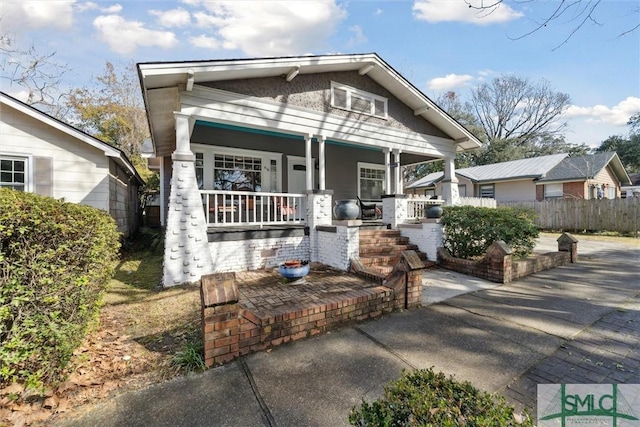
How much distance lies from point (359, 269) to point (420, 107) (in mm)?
6347

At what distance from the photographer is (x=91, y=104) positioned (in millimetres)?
22125

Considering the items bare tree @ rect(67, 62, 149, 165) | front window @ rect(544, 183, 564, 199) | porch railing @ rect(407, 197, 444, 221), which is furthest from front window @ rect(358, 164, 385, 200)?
bare tree @ rect(67, 62, 149, 165)

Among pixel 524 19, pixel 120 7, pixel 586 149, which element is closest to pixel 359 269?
pixel 524 19

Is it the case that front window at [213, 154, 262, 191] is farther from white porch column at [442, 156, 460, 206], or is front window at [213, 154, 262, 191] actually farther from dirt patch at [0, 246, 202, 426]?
white porch column at [442, 156, 460, 206]

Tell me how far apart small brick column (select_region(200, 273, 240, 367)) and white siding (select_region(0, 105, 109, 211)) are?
23.5ft

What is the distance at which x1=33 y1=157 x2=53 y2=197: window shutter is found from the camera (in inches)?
280

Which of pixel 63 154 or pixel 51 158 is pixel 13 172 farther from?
pixel 63 154

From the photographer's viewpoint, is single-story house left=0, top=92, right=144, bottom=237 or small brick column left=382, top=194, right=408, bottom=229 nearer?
single-story house left=0, top=92, right=144, bottom=237

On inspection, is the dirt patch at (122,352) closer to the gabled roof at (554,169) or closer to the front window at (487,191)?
the gabled roof at (554,169)

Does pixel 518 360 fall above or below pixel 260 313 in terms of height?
below

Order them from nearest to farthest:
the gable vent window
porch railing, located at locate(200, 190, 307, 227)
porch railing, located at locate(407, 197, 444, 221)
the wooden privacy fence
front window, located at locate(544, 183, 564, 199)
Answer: porch railing, located at locate(200, 190, 307, 227), the gable vent window, porch railing, located at locate(407, 197, 444, 221), the wooden privacy fence, front window, located at locate(544, 183, 564, 199)

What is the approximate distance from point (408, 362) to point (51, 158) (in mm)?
9496

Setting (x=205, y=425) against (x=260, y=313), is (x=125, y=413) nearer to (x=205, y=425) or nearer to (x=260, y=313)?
(x=205, y=425)

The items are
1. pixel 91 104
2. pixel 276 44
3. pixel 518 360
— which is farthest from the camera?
pixel 91 104
